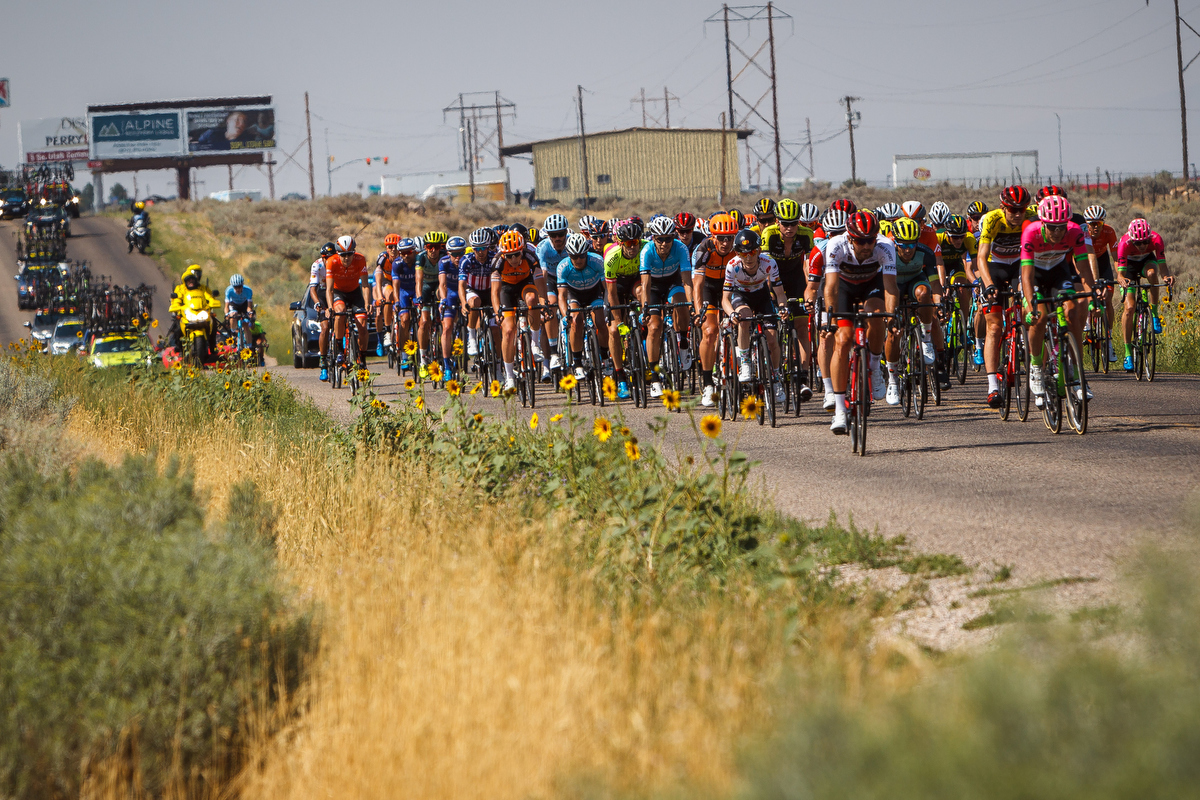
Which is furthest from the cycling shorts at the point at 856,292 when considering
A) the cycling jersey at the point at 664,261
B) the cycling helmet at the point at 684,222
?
the cycling helmet at the point at 684,222

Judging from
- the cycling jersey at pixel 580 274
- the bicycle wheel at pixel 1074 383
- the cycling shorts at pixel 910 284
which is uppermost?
the cycling jersey at pixel 580 274

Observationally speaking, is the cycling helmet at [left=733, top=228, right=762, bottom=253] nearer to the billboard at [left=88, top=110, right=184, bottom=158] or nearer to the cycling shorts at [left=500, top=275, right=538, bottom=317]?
the cycling shorts at [left=500, top=275, right=538, bottom=317]

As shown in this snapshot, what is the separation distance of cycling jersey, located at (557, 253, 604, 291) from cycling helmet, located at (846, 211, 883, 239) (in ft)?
18.0

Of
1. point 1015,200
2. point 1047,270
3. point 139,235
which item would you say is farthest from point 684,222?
point 139,235

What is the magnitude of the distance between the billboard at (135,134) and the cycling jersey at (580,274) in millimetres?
103538

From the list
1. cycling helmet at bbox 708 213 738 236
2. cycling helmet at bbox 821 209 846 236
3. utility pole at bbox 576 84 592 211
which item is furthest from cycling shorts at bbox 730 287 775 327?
utility pole at bbox 576 84 592 211

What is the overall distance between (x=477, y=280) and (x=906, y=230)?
7289 millimetres

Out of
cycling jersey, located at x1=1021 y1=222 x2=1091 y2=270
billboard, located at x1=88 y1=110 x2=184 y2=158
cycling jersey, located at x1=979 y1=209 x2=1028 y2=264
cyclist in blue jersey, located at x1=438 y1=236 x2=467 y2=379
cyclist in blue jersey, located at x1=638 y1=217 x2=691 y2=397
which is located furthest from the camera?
billboard, located at x1=88 y1=110 x2=184 y2=158

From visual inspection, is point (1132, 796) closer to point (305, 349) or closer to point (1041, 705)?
point (1041, 705)

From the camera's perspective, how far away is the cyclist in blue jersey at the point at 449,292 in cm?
1858

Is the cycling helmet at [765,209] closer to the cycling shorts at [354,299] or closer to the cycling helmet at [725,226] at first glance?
the cycling helmet at [725,226]

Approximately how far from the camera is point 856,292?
36.6 ft

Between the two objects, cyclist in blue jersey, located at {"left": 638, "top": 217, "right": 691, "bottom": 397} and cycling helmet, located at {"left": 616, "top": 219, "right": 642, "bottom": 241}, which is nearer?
cyclist in blue jersey, located at {"left": 638, "top": 217, "right": 691, "bottom": 397}

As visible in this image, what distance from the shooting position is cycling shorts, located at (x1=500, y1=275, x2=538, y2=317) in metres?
16.7
